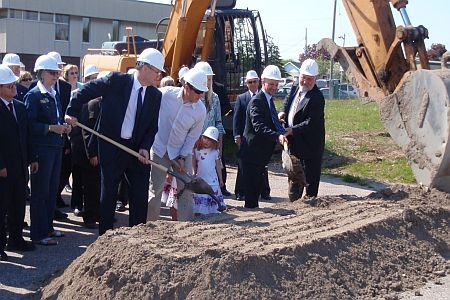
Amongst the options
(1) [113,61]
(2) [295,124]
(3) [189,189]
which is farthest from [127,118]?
(1) [113,61]

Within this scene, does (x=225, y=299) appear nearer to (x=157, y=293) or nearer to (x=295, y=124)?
(x=157, y=293)

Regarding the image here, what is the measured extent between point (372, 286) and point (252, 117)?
10.1ft

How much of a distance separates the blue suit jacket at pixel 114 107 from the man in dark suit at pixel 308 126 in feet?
6.85

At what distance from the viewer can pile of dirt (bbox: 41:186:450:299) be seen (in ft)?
20.2

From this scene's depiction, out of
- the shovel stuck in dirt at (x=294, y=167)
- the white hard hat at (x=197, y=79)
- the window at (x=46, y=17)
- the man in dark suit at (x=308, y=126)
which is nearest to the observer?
the white hard hat at (x=197, y=79)

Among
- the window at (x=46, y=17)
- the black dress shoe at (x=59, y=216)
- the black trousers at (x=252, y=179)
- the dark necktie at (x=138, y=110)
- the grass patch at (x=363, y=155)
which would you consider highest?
the window at (x=46, y=17)

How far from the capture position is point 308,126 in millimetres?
9500

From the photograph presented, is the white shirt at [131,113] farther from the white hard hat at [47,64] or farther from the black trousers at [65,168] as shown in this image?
the black trousers at [65,168]

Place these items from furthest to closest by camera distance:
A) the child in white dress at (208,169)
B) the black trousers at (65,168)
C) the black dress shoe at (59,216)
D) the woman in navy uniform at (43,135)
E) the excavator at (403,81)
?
the black trousers at (65,168)
the black dress shoe at (59,216)
the excavator at (403,81)
the child in white dress at (208,169)
the woman in navy uniform at (43,135)

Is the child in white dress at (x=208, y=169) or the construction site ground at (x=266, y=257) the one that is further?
the child in white dress at (x=208, y=169)

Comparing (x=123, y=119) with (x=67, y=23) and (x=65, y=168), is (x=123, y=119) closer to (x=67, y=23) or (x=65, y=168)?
(x=65, y=168)

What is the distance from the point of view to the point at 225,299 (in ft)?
19.8

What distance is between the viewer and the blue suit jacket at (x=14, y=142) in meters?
8.07

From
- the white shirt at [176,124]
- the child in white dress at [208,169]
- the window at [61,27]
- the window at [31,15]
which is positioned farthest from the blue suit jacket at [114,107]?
the window at [61,27]
